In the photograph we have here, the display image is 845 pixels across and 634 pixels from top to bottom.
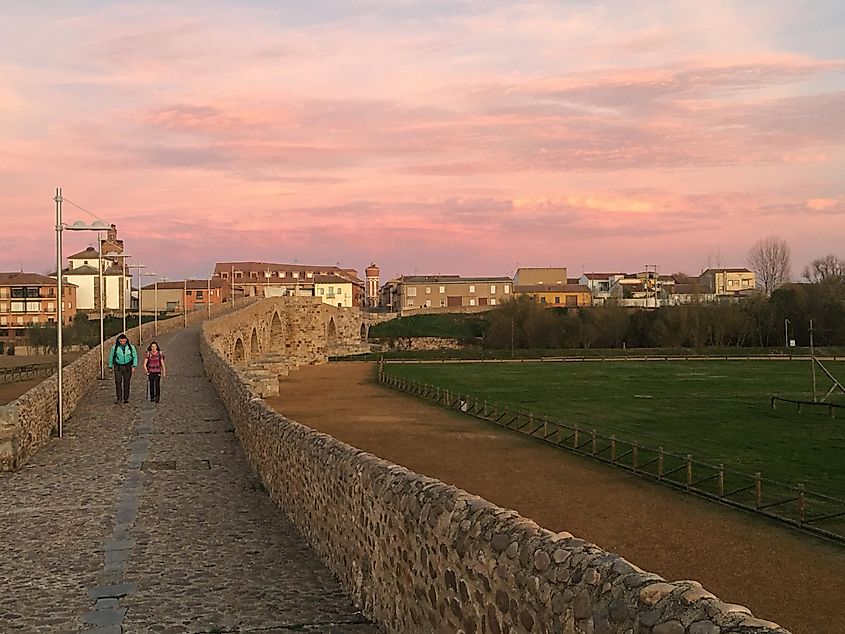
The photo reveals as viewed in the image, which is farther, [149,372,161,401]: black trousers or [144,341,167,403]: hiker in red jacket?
[149,372,161,401]: black trousers

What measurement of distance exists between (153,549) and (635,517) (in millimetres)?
11128

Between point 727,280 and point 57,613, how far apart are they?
450 ft

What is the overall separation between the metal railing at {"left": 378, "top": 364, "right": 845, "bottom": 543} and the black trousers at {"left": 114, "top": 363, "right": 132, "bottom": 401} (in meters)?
12.9

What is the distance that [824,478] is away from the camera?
21984mm

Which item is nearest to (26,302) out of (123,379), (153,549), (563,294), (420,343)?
(420,343)

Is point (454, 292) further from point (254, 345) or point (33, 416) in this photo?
point (33, 416)

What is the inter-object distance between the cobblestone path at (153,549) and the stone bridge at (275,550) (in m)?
0.03

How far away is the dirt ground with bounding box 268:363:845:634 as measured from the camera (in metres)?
13.5

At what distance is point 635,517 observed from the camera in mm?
18500

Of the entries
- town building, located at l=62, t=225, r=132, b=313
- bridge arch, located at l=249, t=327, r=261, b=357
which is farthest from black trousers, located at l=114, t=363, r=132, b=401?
town building, located at l=62, t=225, r=132, b=313

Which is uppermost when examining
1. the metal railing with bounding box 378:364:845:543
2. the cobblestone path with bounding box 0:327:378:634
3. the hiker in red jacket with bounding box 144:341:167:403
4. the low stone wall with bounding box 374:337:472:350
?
the hiker in red jacket with bounding box 144:341:167:403

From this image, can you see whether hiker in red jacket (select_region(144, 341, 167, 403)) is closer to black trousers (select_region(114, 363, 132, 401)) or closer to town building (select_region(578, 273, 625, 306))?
black trousers (select_region(114, 363, 132, 401))

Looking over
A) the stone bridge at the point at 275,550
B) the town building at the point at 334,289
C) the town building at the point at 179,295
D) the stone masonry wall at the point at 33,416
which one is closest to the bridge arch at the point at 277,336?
the town building at the point at 179,295

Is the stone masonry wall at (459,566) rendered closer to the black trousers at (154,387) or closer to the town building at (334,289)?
the black trousers at (154,387)
